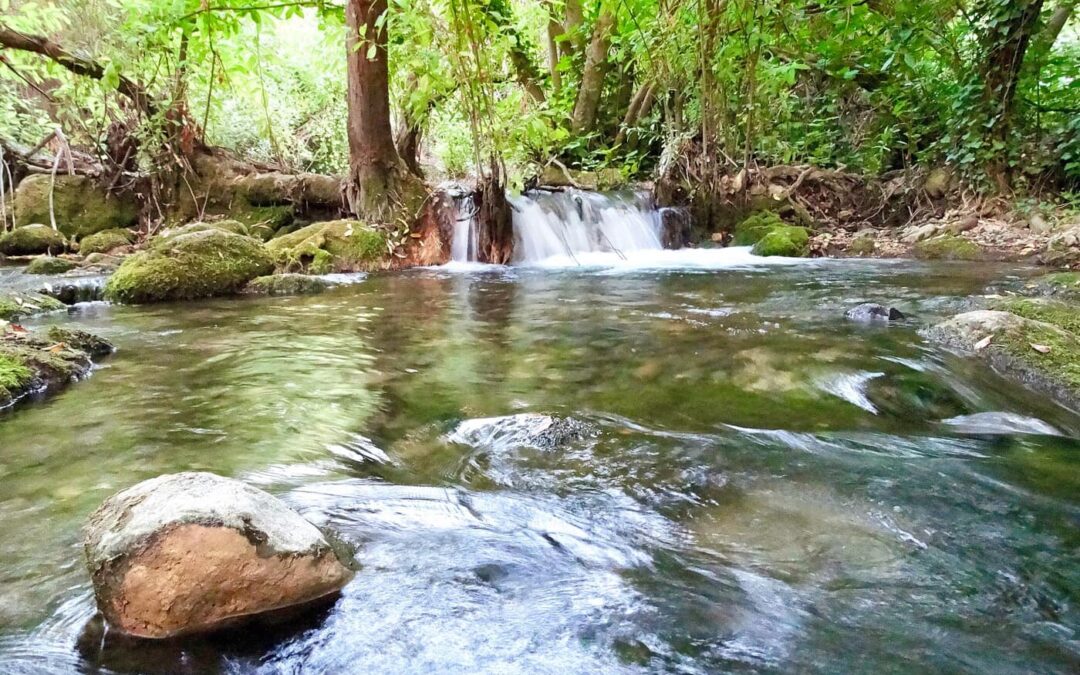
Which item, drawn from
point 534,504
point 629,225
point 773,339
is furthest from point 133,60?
point 534,504

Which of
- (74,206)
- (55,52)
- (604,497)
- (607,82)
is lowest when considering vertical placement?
(604,497)

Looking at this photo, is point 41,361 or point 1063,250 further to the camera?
point 1063,250

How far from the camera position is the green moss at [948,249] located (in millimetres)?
9436

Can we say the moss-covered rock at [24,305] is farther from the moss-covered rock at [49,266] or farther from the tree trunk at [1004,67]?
the tree trunk at [1004,67]

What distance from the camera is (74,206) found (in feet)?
36.9

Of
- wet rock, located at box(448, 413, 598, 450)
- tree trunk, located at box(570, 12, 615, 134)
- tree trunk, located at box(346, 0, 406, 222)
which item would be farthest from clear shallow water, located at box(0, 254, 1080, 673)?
tree trunk, located at box(570, 12, 615, 134)

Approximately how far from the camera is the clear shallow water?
1642mm

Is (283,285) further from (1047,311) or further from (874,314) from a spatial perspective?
(1047,311)

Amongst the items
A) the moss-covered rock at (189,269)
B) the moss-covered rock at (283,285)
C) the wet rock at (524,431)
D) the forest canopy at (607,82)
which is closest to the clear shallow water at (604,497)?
the wet rock at (524,431)

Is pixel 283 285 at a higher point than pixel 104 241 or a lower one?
lower

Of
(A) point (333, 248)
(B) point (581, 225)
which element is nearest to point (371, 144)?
(A) point (333, 248)

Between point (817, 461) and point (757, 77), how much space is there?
7.18 m

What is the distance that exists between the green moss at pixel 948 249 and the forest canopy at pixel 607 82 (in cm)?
151

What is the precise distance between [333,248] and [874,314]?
22.3ft
